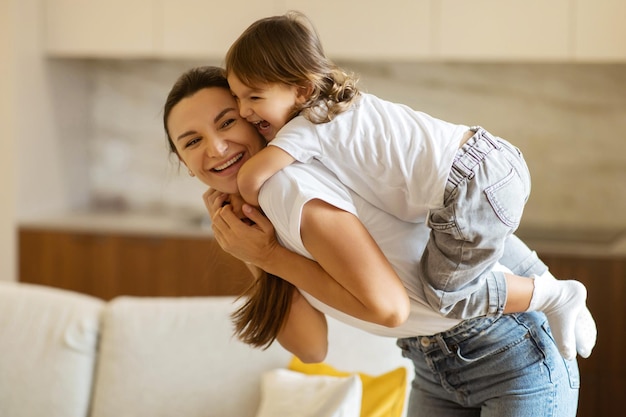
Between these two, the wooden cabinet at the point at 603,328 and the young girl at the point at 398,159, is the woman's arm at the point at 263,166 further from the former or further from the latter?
the wooden cabinet at the point at 603,328

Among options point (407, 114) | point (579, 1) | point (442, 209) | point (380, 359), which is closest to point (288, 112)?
point (407, 114)

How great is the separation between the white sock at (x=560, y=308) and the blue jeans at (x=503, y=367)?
0.03m

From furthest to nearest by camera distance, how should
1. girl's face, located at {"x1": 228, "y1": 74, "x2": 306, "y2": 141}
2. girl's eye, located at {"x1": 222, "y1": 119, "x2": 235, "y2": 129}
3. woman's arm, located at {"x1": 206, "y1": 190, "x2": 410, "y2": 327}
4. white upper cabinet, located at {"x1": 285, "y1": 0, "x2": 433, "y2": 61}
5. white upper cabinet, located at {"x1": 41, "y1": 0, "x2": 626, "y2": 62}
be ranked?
white upper cabinet, located at {"x1": 285, "y1": 0, "x2": 433, "y2": 61}
white upper cabinet, located at {"x1": 41, "y1": 0, "x2": 626, "y2": 62}
girl's eye, located at {"x1": 222, "y1": 119, "x2": 235, "y2": 129}
girl's face, located at {"x1": 228, "y1": 74, "x2": 306, "y2": 141}
woman's arm, located at {"x1": 206, "y1": 190, "x2": 410, "y2": 327}

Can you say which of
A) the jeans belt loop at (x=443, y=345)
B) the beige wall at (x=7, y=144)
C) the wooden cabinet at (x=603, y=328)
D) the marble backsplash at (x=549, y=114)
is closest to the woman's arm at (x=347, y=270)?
the jeans belt loop at (x=443, y=345)

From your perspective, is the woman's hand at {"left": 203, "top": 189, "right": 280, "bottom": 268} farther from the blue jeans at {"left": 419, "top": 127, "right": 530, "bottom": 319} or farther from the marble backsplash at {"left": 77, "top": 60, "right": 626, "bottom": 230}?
the marble backsplash at {"left": 77, "top": 60, "right": 626, "bottom": 230}

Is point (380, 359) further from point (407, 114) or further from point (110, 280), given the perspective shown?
point (110, 280)

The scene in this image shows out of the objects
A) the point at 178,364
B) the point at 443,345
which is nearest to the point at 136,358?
the point at 178,364

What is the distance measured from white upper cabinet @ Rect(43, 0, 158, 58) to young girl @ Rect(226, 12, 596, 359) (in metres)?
2.60

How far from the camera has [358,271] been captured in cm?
137

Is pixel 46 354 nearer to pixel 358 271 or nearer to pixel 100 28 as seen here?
pixel 358 271

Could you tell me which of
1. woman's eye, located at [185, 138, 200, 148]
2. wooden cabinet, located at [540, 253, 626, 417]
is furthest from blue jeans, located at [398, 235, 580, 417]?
wooden cabinet, located at [540, 253, 626, 417]

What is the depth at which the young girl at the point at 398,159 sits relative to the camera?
143 centimetres

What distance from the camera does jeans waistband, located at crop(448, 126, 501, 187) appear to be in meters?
1.45

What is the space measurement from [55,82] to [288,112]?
3.02 metres
